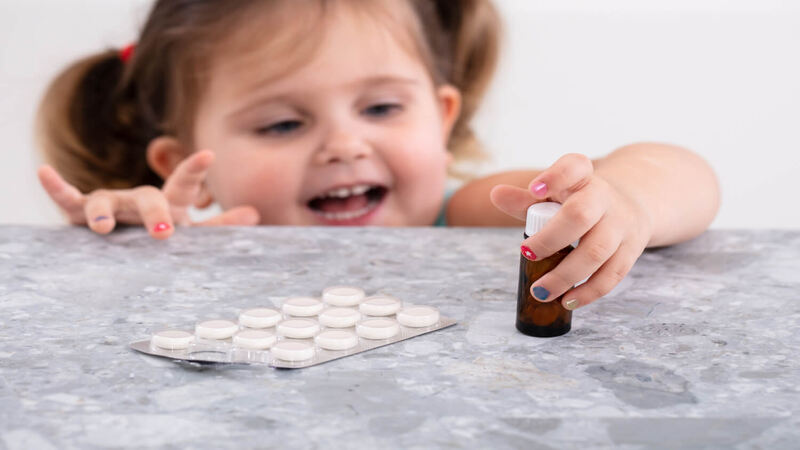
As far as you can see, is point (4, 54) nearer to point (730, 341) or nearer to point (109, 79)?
point (109, 79)

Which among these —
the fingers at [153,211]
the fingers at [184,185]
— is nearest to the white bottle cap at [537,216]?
the fingers at [153,211]

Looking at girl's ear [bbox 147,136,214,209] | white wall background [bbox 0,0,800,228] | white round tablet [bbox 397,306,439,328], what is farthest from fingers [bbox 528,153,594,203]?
white wall background [bbox 0,0,800,228]

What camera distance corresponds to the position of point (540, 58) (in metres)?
2.89

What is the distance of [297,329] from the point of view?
53cm

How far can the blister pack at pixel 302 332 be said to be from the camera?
49 cm

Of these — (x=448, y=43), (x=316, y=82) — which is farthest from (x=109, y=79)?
(x=448, y=43)

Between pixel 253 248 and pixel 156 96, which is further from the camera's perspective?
pixel 156 96

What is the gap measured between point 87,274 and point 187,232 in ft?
0.56

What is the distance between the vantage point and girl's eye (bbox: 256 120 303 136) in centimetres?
138

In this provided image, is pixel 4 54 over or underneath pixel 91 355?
over

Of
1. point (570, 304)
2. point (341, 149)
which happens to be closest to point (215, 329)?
point (570, 304)

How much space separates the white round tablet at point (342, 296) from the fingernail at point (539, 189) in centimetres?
15

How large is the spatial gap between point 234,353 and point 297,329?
5 centimetres

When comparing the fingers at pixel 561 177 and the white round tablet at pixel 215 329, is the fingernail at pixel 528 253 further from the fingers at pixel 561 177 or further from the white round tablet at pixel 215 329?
the white round tablet at pixel 215 329
